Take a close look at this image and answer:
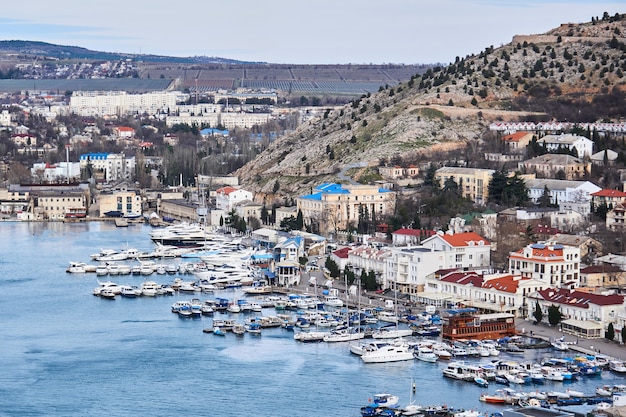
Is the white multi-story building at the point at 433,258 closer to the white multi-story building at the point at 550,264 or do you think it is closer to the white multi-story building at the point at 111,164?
the white multi-story building at the point at 550,264

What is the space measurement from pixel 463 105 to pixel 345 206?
24.5 feet

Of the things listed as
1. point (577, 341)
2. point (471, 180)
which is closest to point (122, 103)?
point (471, 180)

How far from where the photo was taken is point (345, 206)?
2930cm

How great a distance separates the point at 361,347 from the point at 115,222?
56.5ft

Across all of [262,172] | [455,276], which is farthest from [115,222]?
[455,276]

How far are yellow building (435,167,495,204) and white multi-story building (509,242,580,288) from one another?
22.0 ft

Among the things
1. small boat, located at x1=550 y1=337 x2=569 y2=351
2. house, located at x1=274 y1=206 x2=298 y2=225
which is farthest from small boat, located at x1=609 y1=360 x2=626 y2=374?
house, located at x1=274 y1=206 x2=298 y2=225

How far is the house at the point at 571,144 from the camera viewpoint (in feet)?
103

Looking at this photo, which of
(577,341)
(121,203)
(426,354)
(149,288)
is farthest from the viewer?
(121,203)

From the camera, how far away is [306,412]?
1614 cm

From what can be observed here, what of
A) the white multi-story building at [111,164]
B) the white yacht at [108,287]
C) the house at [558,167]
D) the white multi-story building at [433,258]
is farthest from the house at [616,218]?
the white multi-story building at [111,164]

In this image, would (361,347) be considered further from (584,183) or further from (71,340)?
(584,183)

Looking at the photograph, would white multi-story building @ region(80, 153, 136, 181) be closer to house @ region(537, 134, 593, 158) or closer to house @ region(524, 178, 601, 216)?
house @ region(537, 134, 593, 158)

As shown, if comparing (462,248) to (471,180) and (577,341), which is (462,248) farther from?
(471,180)
